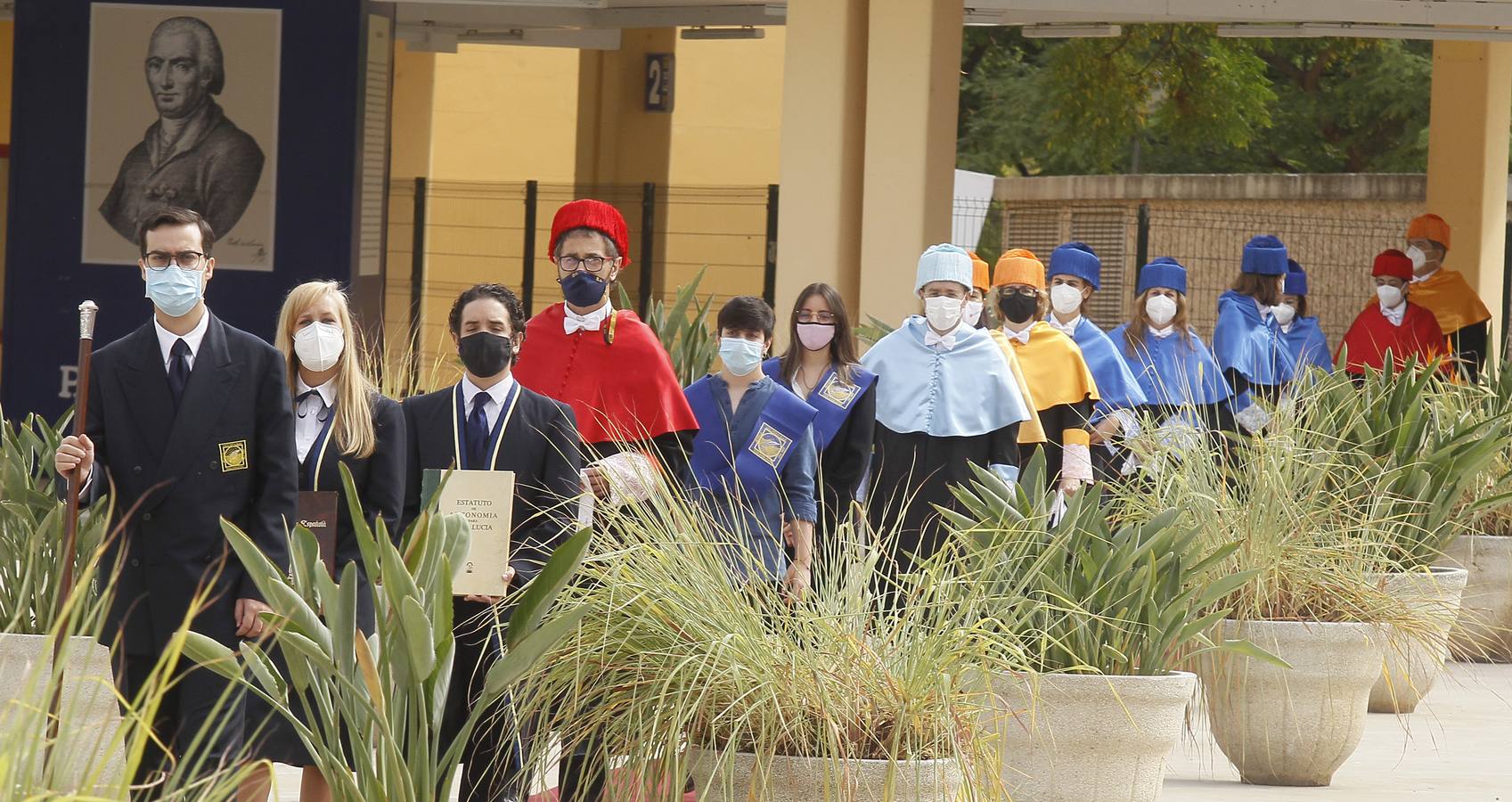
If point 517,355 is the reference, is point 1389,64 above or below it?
above

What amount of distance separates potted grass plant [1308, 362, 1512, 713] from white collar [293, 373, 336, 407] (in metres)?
3.62

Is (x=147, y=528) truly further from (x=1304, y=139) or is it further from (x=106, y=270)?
(x=1304, y=139)

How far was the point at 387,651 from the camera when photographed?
4.16 m

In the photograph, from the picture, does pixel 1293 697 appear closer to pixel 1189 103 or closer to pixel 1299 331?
pixel 1299 331

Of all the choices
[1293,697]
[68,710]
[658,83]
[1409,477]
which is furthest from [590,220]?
[658,83]

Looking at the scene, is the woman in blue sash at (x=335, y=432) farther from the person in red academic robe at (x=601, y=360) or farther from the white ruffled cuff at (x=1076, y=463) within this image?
the white ruffled cuff at (x=1076, y=463)

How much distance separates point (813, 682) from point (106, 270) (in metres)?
9.54

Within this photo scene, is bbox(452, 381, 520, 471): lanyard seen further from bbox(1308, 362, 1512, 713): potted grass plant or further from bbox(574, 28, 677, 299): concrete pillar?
bbox(574, 28, 677, 299): concrete pillar

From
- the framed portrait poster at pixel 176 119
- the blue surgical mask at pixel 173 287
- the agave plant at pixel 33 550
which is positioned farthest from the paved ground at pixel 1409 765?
the framed portrait poster at pixel 176 119

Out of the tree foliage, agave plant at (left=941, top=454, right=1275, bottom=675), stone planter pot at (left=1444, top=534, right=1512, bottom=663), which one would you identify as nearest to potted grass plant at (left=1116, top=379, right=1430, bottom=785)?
agave plant at (left=941, top=454, right=1275, bottom=675)

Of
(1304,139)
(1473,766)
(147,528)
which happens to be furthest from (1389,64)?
(147,528)

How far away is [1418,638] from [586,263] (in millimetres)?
2907

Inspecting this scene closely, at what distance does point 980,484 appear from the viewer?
20.8ft

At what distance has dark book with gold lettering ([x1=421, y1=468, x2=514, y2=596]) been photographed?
199 inches
